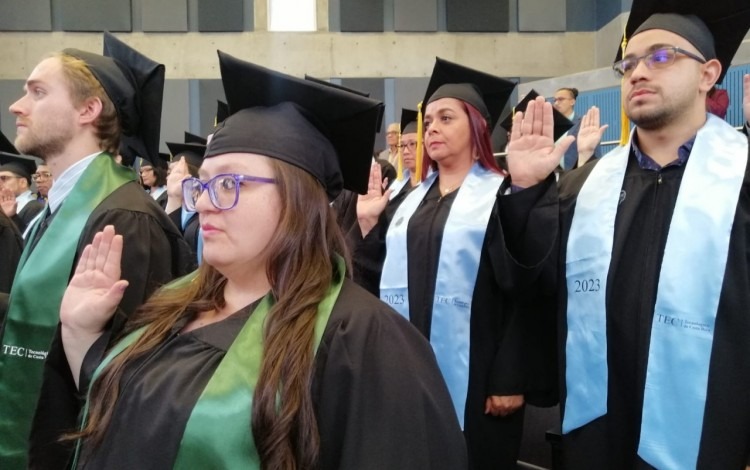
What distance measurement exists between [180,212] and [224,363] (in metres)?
4.38

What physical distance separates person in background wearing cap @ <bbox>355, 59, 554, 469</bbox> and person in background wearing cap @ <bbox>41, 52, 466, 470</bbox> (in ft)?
3.70

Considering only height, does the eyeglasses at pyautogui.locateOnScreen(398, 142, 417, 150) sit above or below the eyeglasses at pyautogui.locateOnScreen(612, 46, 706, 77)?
below

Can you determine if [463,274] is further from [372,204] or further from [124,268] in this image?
[124,268]

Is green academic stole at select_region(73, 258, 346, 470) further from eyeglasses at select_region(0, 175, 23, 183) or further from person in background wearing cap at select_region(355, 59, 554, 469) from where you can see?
eyeglasses at select_region(0, 175, 23, 183)

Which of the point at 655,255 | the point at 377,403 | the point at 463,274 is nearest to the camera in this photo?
the point at 377,403

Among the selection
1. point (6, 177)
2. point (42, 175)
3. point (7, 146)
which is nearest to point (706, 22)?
point (7, 146)

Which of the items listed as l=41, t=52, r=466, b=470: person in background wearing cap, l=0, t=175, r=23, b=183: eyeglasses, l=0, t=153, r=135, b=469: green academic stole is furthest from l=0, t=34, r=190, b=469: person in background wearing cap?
l=0, t=175, r=23, b=183: eyeglasses

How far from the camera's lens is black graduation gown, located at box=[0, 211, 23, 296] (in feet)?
11.9

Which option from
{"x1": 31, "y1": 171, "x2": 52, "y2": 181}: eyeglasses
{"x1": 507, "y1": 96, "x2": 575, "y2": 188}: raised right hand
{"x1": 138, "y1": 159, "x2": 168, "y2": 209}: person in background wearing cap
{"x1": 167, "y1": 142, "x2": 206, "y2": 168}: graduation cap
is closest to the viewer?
{"x1": 507, "y1": 96, "x2": 575, "y2": 188}: raised right hand

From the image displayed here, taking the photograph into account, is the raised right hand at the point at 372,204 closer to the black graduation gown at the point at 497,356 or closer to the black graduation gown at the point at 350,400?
the black graduation gown at the point at 497,356

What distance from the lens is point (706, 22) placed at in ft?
8.12

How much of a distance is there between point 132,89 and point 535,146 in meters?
1.67

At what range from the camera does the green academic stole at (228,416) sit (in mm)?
1457

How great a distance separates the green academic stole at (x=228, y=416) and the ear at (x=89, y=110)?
1509 millimetres
